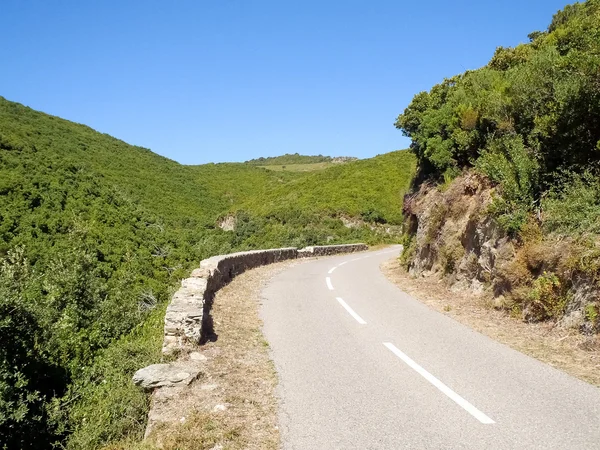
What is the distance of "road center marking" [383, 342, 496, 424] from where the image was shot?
4577mm

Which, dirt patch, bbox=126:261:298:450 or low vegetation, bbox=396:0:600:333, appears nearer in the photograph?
dirt patch, bbox=126:261:298:450

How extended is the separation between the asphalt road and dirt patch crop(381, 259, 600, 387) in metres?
0.31

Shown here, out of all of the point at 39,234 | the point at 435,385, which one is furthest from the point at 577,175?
the point at 39,234

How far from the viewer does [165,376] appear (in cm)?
577

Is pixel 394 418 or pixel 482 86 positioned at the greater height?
pixel 482 86

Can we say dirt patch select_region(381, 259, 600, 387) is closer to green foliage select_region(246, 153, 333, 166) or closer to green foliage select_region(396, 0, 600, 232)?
green foliage select_region(396, 0, 600, 232)

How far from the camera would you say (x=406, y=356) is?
6797mm

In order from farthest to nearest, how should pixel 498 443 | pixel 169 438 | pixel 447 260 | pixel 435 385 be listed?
1. pixel 447 260
2. pixel 435 385
3. pixel 169 438
4. pixel 498 443

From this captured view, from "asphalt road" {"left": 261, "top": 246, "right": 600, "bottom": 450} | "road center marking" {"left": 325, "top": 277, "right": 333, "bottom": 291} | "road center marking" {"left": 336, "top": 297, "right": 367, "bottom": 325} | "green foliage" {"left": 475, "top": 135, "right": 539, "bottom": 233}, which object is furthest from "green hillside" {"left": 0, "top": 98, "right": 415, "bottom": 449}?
"green foliage" {"left": 475, "top": 135, "right": 539, "bottom": 233}

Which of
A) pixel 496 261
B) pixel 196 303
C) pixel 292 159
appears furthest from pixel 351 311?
pixel 292 159

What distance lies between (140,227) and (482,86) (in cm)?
2268

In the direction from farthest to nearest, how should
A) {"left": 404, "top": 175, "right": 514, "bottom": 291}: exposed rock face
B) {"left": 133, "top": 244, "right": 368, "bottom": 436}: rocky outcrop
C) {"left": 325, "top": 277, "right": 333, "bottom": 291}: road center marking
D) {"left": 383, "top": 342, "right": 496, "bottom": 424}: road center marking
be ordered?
{"left": 325, "top": 277, "right": 333, "bottom": 291}: road center marking, {"left": 404, "top": 175, "right": 514, "bottom": 291}: exposed rock face, {"left": 133, "top": 244, "right": 368, "bottom": 436}: rocky outcrop, {"left": 383, "top": 342, "right": 496, "bottom": 424}: road center marking

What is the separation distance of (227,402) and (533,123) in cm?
1131

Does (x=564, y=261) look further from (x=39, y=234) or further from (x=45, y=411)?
(x=39, y=234)
